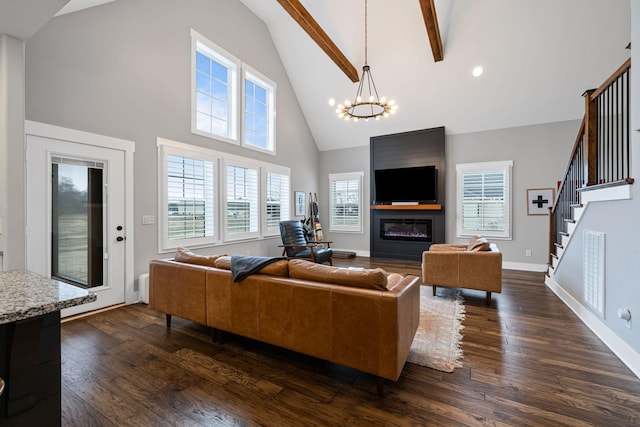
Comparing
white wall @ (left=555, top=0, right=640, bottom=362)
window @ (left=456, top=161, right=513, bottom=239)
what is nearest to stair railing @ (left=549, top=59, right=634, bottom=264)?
white wall @ (left=555, top=0, right=640, bottom=362)

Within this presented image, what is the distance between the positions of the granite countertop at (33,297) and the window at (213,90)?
379cm

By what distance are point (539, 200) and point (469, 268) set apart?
3.31m

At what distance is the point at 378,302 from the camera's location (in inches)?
72.8

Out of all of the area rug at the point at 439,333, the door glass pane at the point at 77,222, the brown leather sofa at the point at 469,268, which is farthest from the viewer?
the brown leather sofa at the point at 469,268

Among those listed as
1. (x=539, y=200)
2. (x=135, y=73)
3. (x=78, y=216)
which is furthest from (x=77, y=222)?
(x=539, y=200)

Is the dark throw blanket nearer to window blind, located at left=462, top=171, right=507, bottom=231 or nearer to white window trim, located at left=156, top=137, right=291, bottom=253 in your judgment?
white window trim, located at left=156, top=137, right=291, bottom=253

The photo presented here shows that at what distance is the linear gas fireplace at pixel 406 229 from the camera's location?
6722mm

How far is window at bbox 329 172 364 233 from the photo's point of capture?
25.0ft

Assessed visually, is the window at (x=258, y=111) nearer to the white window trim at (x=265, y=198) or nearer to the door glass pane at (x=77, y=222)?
the white window trim at (x=265, y=198)

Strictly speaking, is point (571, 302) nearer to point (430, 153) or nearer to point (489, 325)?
point (489, 325)

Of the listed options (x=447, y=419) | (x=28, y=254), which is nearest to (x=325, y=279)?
(x=447, y=419)

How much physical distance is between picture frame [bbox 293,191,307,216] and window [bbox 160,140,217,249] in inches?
97.6

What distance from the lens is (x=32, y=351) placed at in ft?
3.54

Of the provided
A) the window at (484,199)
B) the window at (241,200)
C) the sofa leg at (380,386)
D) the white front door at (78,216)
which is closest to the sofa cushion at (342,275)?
the sofa leg at (380,386)
